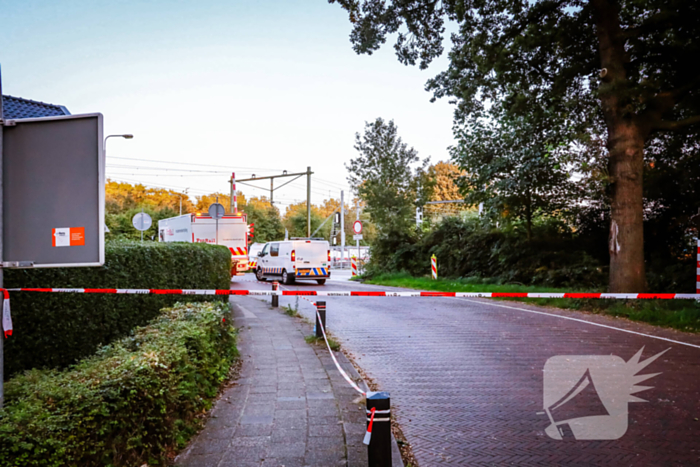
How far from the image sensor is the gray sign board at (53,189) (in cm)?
405

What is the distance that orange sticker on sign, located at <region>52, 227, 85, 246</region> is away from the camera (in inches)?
160

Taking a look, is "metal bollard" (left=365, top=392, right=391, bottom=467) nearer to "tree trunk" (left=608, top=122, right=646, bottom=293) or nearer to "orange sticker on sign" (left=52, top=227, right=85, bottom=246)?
"orange sticker on sign" (left=52, top=227, right=85, bottom=246)

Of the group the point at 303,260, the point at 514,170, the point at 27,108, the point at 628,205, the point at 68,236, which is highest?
the point at 27,108

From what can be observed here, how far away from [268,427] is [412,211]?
82.4ft

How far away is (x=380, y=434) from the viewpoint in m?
3.40

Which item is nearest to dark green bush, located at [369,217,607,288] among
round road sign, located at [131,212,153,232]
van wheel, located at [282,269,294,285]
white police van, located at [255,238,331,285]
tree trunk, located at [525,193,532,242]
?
tree trunk, located at [525,193,532,242]

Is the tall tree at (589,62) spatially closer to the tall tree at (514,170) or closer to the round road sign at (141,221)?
the tall tree at (514,170)

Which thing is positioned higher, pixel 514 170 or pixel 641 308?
pixel 514 170

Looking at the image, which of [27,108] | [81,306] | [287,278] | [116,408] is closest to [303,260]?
[287,278]

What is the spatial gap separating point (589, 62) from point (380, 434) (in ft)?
46.0

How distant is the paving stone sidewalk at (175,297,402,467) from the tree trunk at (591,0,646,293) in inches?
348

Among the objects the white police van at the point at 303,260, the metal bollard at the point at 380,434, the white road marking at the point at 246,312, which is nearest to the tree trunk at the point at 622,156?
the white road marking at the point at 246,312

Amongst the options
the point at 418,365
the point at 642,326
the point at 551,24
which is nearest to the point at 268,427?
the point at 418,365

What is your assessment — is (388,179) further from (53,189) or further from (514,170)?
(53,189)
